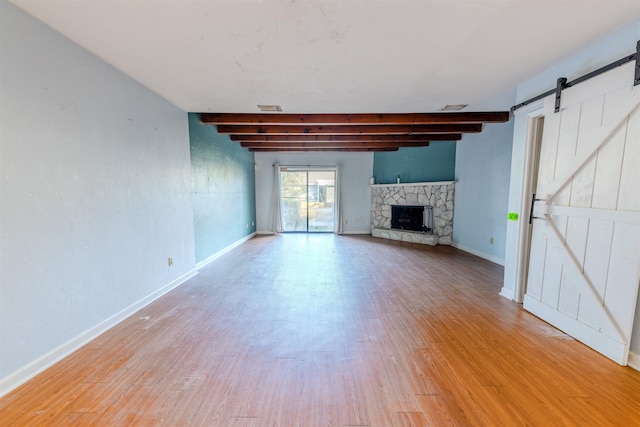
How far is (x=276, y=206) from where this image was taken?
24.1ft

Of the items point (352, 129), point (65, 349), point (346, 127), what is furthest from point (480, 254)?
point (65, 349)

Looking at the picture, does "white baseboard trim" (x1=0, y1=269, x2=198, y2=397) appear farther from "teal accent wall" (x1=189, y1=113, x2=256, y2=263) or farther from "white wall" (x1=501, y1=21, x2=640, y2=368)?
"white wall" (x1=501, y1=21, x2=640, y2=368)

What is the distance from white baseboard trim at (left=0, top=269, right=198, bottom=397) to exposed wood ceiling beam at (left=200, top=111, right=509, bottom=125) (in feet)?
8.53

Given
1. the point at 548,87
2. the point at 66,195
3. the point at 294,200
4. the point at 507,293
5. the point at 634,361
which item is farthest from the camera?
the point at 294,200

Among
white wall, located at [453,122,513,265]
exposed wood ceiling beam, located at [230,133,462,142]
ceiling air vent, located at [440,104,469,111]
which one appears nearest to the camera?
ceiling air vent, located at [440,104,469,111]

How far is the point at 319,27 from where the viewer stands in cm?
172

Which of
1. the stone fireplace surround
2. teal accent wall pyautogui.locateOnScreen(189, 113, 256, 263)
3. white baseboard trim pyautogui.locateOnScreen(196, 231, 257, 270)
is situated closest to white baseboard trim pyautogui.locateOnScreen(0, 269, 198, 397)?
white baseboard trim pyautogui.locateOnScreen(196, 231, 257, 270)

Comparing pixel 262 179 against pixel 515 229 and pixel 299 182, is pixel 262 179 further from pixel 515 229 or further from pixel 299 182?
pixel 515 229

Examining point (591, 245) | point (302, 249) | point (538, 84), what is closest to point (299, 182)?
point (302, 249)

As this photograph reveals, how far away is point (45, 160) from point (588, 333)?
4.33 m

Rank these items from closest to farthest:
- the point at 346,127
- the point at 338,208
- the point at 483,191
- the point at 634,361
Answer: the point at 634,361 < the point at 346,127 < the point at 483,191 < the point at 338,208

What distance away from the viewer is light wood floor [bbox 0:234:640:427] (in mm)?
1417

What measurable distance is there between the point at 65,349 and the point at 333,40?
310 centimetres

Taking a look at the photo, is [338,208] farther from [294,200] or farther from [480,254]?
[480,254]
